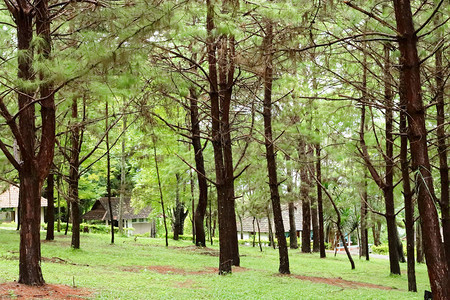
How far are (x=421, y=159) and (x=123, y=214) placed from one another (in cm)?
4280

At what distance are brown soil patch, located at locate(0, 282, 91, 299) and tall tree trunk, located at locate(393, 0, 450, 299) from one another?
17.7ft

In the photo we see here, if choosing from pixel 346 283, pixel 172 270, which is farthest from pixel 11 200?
pixel 346 283

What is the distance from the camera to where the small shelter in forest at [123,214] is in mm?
44147

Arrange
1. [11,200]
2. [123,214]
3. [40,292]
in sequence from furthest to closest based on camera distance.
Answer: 1. [123,214]
2. [11,200]
3. [40,292]

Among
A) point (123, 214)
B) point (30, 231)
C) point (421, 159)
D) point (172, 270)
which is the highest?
point (421, 159)

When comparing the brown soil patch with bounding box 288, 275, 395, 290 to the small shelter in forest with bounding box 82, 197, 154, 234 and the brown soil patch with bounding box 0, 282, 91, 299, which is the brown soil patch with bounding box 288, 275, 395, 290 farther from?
the small shelter in forest with bounding box 82, 197, 154, 234

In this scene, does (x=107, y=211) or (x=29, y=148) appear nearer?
(x=29, y=148)

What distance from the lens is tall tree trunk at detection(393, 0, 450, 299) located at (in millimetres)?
5320

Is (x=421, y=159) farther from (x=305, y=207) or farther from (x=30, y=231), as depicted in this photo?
(x=305, y=207)

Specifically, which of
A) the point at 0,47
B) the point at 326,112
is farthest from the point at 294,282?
the point at 0,47

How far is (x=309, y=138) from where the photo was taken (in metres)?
18.0

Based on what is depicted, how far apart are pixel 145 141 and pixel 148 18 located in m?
14.2

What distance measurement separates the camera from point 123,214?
45.7 m

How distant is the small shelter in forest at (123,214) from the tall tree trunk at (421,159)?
39317mm
